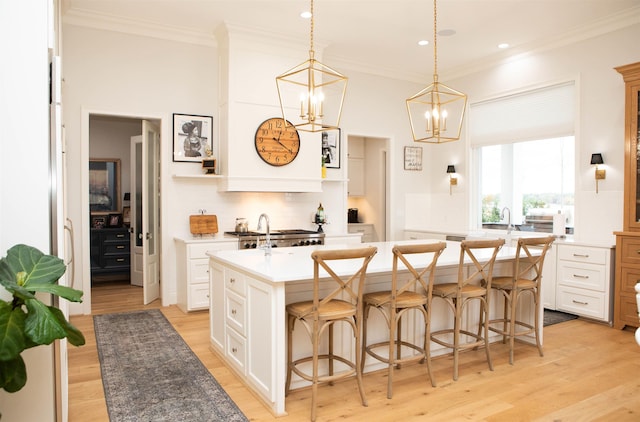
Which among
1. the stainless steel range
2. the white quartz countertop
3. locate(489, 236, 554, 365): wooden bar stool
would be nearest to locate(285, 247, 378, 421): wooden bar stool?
the white quartz countertop

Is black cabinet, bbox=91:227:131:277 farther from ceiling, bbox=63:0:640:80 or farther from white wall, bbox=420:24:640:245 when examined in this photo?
white wall, bbox=420:24:640:245

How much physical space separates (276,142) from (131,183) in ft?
8.39

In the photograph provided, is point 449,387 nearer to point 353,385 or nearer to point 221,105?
point 353,385

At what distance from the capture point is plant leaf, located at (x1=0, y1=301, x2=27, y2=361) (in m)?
1.45

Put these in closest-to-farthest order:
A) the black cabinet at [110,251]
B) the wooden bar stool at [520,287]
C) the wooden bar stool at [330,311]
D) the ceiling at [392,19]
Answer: the wooden bar stool at [330,311] < the wooden bar stool at [520,287] < the ceiling at [392,19] < the black cabinet at [110,251]

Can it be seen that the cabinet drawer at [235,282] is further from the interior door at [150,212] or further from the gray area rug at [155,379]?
the interior door at [150,212]

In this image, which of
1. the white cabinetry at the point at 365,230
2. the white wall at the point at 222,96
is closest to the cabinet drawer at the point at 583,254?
the white wall at the point at 222,96

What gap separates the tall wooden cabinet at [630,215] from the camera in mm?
4504

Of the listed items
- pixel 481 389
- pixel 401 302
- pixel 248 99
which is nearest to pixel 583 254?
pixel 481 389

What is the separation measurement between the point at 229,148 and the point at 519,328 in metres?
3.62

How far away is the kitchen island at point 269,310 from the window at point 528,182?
227 cm

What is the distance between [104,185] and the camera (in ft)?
26.4

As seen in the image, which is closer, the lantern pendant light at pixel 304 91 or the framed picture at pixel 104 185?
the lantern pendant light at pixel 304 91

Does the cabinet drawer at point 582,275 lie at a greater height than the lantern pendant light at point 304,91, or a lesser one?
lesser
